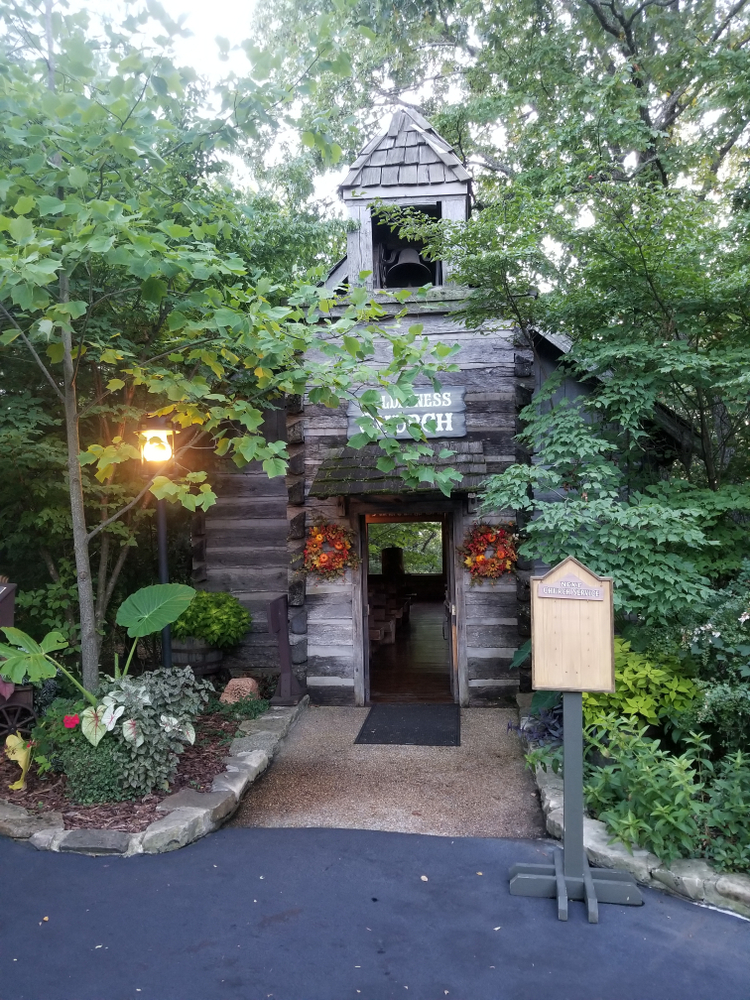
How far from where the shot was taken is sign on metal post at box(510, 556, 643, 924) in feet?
11.3

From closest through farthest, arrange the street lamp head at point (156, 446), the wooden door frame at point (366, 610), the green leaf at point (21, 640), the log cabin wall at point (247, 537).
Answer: the green leaf at point (21, 640), the street lamp head at point (156, 446), the wooden door frame at point (366, 610), the log cabin wall at point (247, 537)

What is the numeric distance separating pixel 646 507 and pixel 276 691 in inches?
161

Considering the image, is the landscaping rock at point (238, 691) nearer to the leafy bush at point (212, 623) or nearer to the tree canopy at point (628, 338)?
the leafy bush at point (212, 623)

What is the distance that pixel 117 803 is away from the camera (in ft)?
14.4

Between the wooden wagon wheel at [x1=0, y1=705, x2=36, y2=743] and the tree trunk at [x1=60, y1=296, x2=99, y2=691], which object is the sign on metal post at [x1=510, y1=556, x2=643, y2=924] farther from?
the wooden wagon wheel at [x1=0, y1=705, x2=36, y2=743]

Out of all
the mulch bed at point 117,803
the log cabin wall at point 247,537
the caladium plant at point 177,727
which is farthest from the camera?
the log cabin wall at point 247,537

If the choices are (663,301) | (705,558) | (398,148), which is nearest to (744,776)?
(705,558)

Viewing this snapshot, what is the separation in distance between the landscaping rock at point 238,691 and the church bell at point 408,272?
15.0 feet

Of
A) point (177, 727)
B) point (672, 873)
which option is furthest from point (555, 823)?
point (177, 727)

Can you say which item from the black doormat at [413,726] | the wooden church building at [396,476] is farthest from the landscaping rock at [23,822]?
the wooden church building at [396,476]

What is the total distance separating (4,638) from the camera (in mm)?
5316

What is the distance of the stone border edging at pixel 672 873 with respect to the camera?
3.35 metres

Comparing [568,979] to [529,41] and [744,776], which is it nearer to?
[744,776]

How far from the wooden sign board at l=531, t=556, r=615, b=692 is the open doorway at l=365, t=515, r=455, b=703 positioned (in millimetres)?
3859
